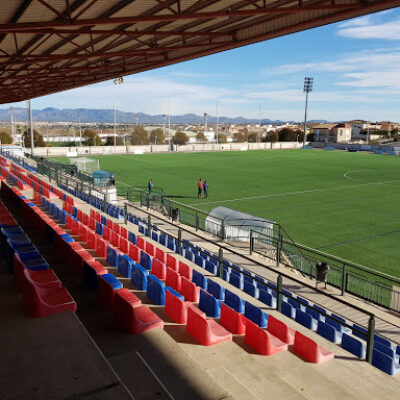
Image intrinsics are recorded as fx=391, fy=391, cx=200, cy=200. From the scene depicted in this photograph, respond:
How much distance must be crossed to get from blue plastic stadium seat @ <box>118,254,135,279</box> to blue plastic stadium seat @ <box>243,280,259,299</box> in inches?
116

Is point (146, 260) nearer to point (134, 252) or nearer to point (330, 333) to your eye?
point (134, 252)

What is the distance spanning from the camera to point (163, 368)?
5617mm

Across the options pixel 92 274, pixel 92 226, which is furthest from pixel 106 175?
pixel 92 274

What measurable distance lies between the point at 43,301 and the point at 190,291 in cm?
349

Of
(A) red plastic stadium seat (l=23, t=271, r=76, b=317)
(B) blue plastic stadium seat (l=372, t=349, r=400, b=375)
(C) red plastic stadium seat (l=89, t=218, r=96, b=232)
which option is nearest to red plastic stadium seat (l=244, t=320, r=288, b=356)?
(B) blue plastic stadium seat (l=372, t=349, r=400, b=375)

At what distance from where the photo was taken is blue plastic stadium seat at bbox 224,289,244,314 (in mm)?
8346

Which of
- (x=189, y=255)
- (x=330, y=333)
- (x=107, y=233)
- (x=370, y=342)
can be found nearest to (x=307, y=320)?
(x=330, y=333)

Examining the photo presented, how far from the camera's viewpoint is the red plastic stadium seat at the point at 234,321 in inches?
279

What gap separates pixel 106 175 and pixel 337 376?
959 inches

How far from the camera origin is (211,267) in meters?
11.5

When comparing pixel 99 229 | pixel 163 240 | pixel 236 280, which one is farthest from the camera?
pixel 163 240

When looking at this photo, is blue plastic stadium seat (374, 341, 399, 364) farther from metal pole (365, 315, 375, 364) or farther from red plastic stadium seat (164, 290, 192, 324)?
red plastic stadium seat (164, 290, 192, 324)

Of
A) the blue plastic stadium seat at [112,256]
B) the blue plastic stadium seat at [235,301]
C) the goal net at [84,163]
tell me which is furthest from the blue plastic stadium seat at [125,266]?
the goal net at [84,163]

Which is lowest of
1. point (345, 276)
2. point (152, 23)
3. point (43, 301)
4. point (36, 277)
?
point (345, 276)
